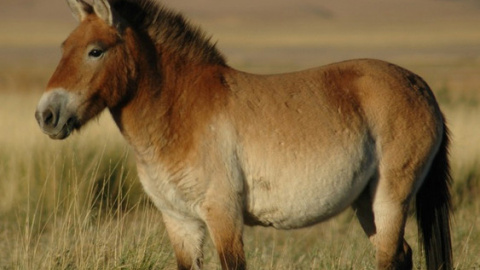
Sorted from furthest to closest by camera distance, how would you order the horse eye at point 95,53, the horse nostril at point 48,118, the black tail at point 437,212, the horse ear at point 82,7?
the black tail at point 437,212 < the horse ear at point 82,7 < the horse eye at point 95,53 < the horse nostril at point 48,118

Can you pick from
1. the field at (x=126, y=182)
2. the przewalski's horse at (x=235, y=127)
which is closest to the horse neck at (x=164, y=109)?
the przewalski's horse at (x=235, y=127)

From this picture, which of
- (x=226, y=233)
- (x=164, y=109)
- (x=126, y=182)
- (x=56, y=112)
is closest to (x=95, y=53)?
(x=56, y=112)

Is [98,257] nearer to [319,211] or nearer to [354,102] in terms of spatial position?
[319,211]

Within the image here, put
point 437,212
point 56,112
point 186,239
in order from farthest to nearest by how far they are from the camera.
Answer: point 437,212 < point 186,239 < point 56,112

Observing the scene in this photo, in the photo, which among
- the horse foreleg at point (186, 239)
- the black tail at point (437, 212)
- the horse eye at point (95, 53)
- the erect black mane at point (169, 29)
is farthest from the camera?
the black tail at point (437, 212)

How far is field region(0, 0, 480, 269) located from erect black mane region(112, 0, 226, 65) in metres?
1.33

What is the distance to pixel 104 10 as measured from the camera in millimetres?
5598

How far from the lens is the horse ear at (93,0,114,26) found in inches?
219

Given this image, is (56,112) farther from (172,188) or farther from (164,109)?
(172,188)

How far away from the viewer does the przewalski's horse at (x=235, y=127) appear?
5.59m

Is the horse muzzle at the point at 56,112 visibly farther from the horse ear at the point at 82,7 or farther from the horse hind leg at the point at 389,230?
Answer: the horse hind leg at the point at 389,230

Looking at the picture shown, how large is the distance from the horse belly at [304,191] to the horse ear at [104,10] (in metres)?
1.46

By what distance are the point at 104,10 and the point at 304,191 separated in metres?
1.87

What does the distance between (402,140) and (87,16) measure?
244 centimetres
